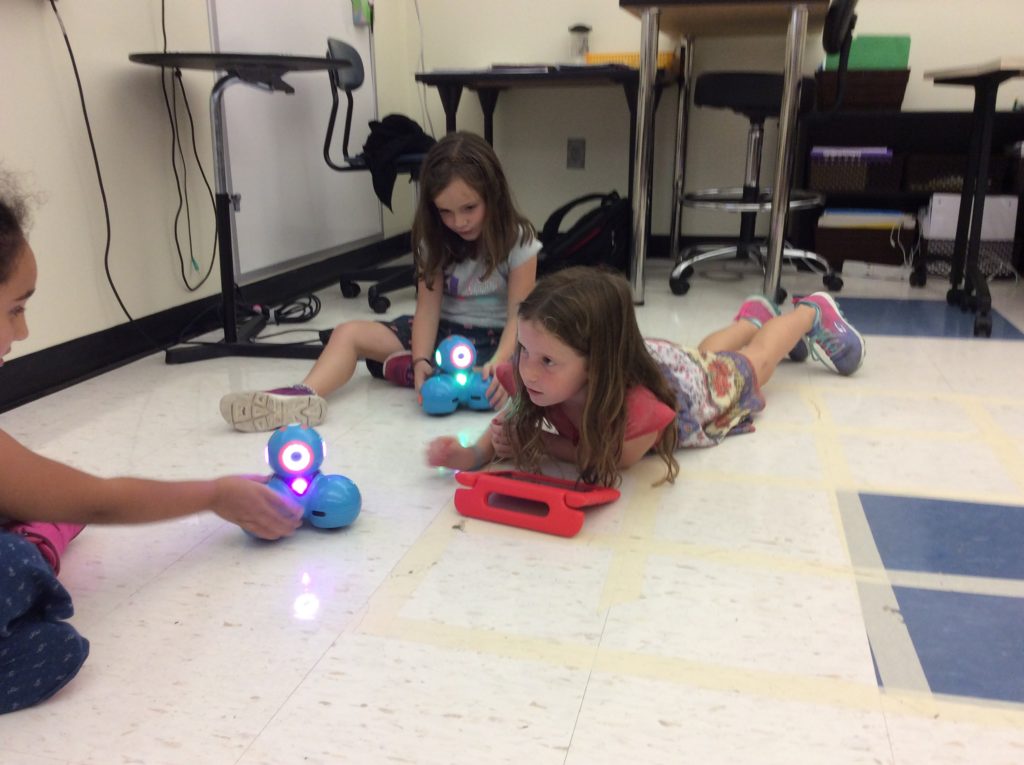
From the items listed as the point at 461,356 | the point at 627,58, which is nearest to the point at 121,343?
the point at 461,356

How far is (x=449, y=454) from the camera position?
136 centimetres

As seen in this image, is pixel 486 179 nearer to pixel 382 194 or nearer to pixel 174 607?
pixel 174 607

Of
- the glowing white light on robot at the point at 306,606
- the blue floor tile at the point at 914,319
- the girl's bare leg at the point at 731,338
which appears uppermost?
the girl's bare leg at the point at 731,338

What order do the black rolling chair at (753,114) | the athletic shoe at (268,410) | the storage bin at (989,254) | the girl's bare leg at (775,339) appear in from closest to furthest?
the athletic shoe at (268,410), the girl's bare leg at (775,339), the black rolling chair at (753,114), the storage bin at (989,254)

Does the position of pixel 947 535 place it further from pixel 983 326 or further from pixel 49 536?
pixel 983 326

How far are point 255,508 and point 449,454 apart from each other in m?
0.33

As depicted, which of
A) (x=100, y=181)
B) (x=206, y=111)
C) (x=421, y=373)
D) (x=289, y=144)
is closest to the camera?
(x=421, y=373)

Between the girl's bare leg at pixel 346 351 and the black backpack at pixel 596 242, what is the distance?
125 cm

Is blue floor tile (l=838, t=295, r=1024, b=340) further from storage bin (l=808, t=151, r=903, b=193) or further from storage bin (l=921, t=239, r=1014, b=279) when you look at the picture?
storage bin (l=808, t=151, r=903, b=193)

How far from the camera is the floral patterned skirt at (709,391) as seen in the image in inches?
59.4

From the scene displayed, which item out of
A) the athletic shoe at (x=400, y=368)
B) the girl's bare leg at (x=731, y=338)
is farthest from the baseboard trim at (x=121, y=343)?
the girl's bare leg at (x=731, y=338)

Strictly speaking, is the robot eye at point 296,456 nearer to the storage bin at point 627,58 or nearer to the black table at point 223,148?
the black table at point 223,148

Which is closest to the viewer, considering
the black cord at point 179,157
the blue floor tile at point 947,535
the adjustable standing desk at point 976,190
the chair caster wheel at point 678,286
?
the blue floor tile at point 947,535

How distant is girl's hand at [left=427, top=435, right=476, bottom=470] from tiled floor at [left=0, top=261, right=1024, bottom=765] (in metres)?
0.06
